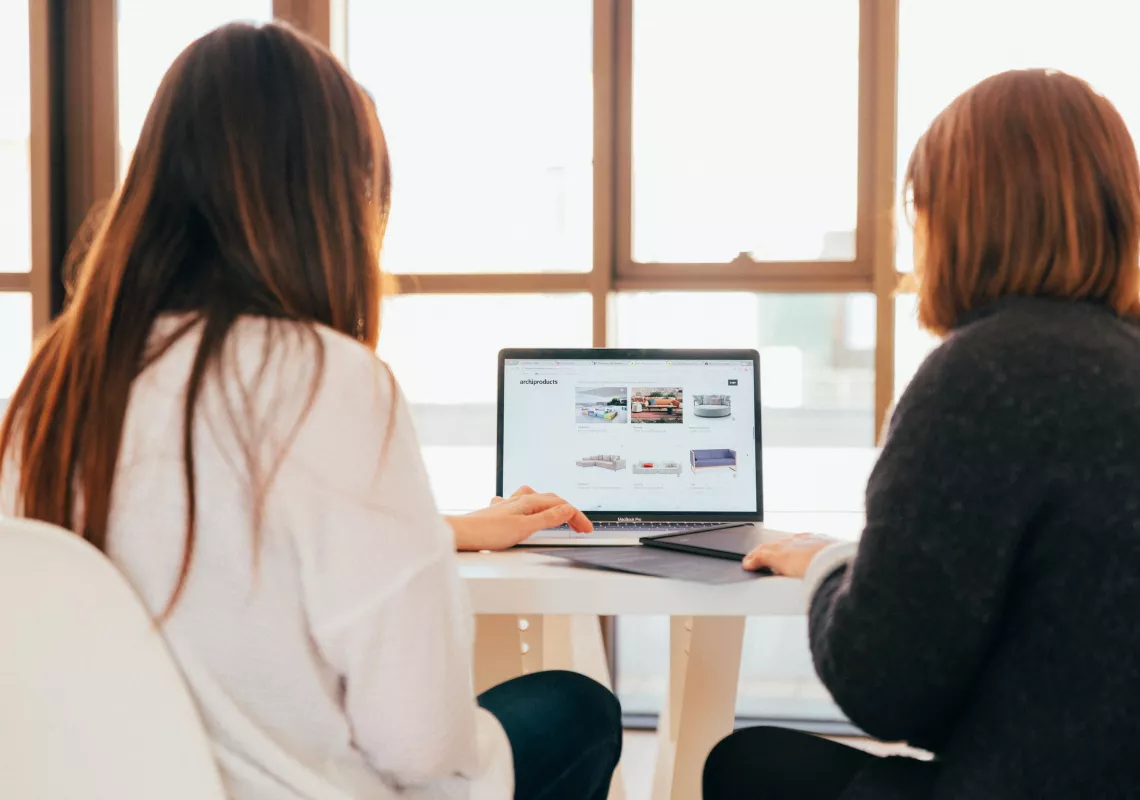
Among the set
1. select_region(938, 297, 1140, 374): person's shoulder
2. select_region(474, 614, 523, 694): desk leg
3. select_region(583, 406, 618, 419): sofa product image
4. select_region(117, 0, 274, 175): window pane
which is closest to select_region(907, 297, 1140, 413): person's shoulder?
select_region(938, 297, 1140, 374): person's shoulder

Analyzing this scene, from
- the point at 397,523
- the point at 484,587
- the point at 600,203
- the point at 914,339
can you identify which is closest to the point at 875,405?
the point at 914,339

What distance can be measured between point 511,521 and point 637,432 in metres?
0.36

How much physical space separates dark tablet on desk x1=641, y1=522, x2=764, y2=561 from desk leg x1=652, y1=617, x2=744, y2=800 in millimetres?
169

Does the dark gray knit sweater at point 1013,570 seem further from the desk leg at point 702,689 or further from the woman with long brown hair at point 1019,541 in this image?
the desk leg at point 702,689

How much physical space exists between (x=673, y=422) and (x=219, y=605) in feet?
3.42

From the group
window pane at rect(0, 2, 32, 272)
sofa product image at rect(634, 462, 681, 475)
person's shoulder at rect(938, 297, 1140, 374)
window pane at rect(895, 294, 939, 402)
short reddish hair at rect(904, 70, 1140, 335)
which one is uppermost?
window pane at rect(0, 2, 32, 272)

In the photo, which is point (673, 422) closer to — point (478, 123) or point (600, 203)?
point (600, 203)

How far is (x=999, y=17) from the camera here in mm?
2502

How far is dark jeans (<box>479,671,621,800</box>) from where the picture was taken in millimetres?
1021

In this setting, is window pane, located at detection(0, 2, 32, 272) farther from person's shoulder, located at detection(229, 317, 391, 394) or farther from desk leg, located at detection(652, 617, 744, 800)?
person's shoulder, located at detection(229, 317, 391, 394)

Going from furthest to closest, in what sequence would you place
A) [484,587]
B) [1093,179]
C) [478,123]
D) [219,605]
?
[478,123] < [484,587] < [1093,179] < [219,605]

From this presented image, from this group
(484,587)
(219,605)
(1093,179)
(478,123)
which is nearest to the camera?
(219,605)

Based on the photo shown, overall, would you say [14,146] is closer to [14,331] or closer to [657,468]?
[14,331]

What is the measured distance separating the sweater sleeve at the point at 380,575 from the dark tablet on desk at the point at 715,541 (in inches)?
22.4
